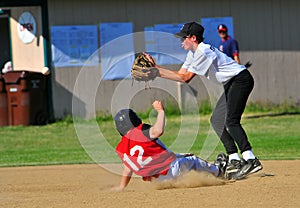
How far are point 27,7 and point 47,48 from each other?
114 cm

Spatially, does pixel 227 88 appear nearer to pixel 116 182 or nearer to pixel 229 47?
pixel 116 182

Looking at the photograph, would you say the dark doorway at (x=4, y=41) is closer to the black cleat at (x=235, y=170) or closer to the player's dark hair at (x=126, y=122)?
the black cleat at (x=235, y=170)

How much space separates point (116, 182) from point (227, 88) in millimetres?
1818

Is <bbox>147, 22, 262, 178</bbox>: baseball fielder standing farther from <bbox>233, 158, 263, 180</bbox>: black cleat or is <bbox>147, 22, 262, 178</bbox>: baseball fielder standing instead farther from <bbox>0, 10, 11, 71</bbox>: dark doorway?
<bbox>0, 10, 11, 71</bbox>: dark doorway

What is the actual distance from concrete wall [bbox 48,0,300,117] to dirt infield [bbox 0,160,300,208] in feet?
27.0

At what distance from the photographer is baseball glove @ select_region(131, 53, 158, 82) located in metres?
8.36

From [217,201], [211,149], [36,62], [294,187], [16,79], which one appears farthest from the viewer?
[36,62]

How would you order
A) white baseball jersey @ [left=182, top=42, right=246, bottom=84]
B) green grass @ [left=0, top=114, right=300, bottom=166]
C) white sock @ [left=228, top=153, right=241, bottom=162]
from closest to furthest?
white baseball jersey @ [left=182, top=42, right=246, bottom=84] < white sock @ [left=228, top=153, right=241, bottom=162] < green grass @ [left=0, top=114, right=300, bottom=166]

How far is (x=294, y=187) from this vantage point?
7.98 m

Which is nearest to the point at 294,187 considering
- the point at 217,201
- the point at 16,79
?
the point at 217,201

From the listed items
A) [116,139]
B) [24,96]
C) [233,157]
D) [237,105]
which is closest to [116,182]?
[233,157]

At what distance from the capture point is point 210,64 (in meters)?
8.66

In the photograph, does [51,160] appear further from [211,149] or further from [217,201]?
[217,201]

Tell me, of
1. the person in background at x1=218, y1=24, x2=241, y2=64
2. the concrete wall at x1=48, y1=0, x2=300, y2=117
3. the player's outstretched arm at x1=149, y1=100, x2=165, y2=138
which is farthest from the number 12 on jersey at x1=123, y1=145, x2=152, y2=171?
the concrete wall at x1=48, y1=0, x2=300, y2=117
